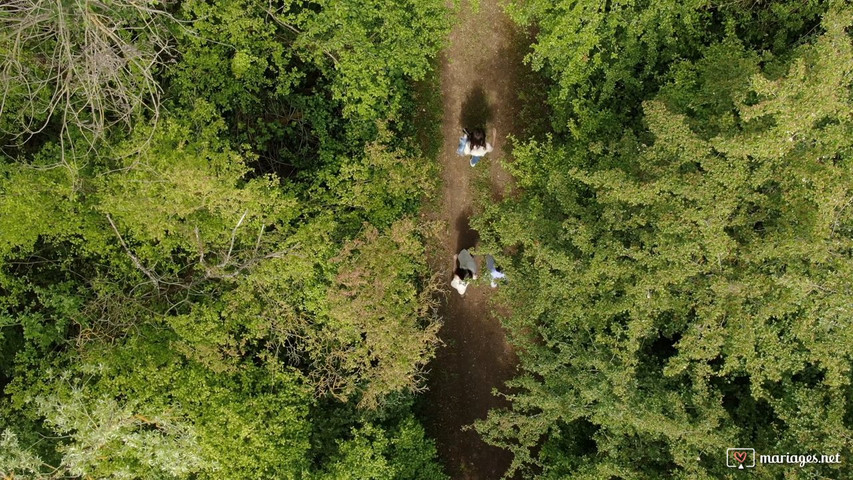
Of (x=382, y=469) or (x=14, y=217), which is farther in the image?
(x=382, y=469)

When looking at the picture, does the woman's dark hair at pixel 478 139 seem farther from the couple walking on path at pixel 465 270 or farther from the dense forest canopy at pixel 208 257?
the couple walking on path at pixel 465 270

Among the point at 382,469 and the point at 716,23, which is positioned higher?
the point at 716,23

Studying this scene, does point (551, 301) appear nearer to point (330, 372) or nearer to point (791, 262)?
point (791, 262)

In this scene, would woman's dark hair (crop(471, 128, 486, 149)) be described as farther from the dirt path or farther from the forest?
the forest

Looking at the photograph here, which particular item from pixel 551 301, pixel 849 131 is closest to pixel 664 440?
pixel 551 301

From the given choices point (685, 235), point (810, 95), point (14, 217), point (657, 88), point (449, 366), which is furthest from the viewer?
point (449, 366)

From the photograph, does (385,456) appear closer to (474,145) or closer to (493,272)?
(493,272)
